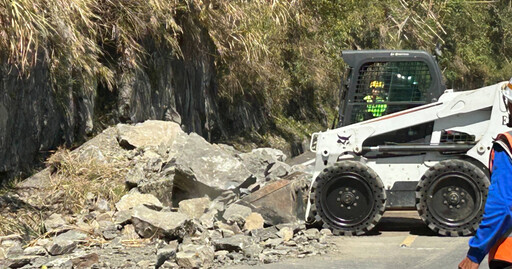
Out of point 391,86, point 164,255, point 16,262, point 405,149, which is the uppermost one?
point 391,86

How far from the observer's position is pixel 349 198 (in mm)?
10594

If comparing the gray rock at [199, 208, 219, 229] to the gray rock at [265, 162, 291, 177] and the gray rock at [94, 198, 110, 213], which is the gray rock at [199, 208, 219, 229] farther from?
the gray rock at [265, 162, 291, 177]

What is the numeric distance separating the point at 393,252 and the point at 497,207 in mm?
5776

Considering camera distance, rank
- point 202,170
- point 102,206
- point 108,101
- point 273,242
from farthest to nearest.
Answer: point 108,101
point 202,170
point 102,206
point 273,242

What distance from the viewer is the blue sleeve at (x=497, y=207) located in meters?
3.86

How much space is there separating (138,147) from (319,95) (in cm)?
1773

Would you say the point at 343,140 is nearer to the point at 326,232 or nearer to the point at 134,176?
the point at 326,232

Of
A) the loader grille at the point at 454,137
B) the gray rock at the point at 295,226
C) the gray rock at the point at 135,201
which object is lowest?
the gray rock at the point at 295,226

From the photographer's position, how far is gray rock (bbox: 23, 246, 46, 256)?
29.6ft

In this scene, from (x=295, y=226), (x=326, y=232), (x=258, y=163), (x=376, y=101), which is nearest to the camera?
(x=295, y=226)

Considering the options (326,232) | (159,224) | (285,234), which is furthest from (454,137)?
(159,224)

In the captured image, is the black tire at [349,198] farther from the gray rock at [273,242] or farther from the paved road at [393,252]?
the gray rock at [273,242]

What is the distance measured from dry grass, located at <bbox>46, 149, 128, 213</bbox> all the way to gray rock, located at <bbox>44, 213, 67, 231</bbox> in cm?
48

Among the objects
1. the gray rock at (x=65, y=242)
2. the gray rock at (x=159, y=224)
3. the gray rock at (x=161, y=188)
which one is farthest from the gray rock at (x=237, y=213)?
the gray rock at (x=65, y=242)
